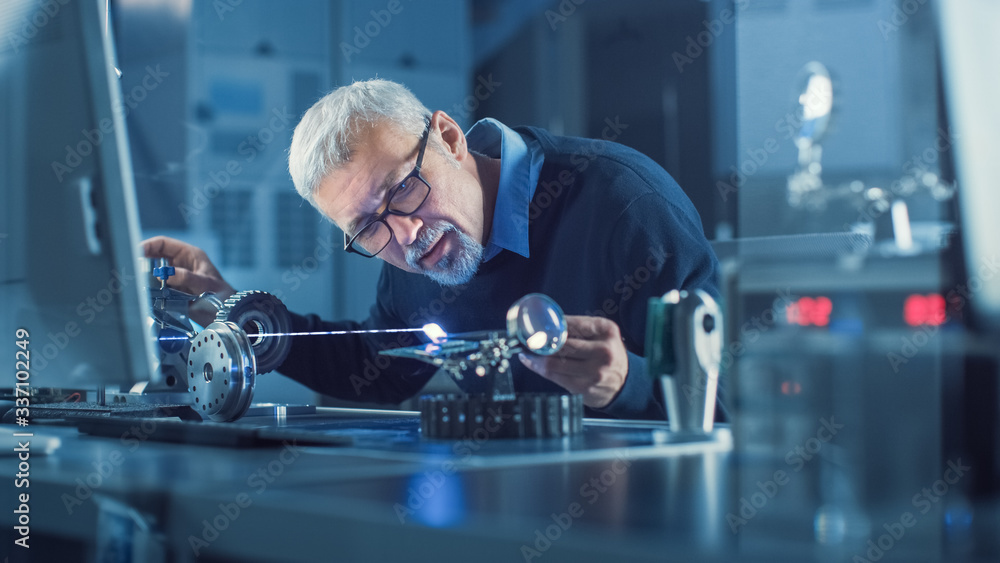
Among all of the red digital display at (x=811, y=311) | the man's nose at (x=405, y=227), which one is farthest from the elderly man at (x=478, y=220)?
the red digital display at (x=811, y=311)

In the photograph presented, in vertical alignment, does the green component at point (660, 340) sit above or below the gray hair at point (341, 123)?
below

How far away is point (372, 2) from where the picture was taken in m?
2.96

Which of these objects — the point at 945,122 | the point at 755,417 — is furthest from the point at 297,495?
the point at 945,122

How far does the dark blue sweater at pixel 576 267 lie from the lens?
1692 mm

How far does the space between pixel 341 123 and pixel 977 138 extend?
Answer: 54.6 inches

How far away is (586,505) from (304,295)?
2413mm

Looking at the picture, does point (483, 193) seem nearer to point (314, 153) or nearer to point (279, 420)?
point (314, 153)

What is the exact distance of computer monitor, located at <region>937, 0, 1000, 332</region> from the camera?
412 millimetres

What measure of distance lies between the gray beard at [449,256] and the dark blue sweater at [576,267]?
0.27 feet

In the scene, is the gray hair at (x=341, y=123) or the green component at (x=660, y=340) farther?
the gray hair at (x=341, y=123)

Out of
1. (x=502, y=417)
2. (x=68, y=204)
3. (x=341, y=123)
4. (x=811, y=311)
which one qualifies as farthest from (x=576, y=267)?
(x=811, y=311)

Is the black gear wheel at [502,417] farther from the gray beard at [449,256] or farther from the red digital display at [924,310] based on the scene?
the gray beard at [449,256]

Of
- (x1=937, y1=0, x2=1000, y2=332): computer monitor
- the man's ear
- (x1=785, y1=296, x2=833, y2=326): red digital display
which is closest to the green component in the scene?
(x1=785, y1=296, x2=833, y2=326): red digital display

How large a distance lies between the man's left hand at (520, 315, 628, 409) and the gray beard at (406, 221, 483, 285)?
66 centimetres
